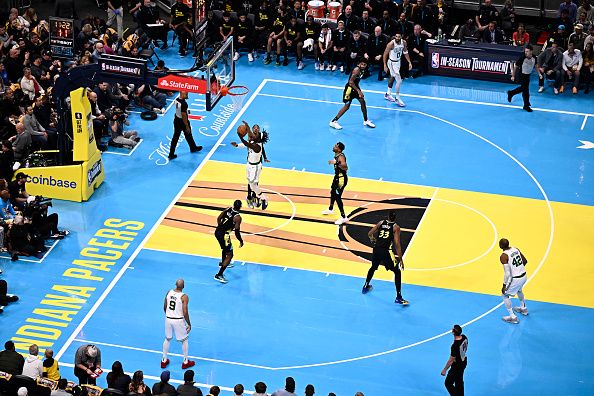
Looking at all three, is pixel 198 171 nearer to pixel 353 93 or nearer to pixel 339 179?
pixel 339 179

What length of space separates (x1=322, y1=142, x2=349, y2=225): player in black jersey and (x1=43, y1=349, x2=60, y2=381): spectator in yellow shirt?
359 inches

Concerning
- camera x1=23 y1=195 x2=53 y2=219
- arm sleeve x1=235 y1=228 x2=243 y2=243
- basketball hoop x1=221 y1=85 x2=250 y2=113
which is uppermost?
basketball hoop x1=221 y1=85 x2=250 y2=113

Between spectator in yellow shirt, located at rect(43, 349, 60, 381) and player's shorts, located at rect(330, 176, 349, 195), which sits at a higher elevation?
player's shorts, located at rect(330, 176, 349, 195)

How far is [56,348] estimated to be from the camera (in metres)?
23.3

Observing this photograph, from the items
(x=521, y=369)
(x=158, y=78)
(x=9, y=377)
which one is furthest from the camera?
(x=158, y=78)

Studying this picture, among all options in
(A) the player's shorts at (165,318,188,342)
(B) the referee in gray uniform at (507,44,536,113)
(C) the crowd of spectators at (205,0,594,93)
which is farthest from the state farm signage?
(B) the referee in gray uniform at (507,44,536,113)

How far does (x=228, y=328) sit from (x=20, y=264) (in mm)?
5398

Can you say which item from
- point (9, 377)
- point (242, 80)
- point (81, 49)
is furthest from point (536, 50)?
point (9, 377)

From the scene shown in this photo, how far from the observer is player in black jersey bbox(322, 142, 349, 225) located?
2729 centimetres

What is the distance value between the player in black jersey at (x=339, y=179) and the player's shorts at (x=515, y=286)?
5452 mm

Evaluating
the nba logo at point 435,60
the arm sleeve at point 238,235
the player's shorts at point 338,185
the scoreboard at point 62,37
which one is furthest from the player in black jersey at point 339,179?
the scoreboard at point 62,37

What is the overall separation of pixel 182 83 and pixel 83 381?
985 centimetres

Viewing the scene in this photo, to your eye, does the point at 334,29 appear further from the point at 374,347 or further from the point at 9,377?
the point at 9,377

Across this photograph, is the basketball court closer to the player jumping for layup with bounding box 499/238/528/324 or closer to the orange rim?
the orange rim
